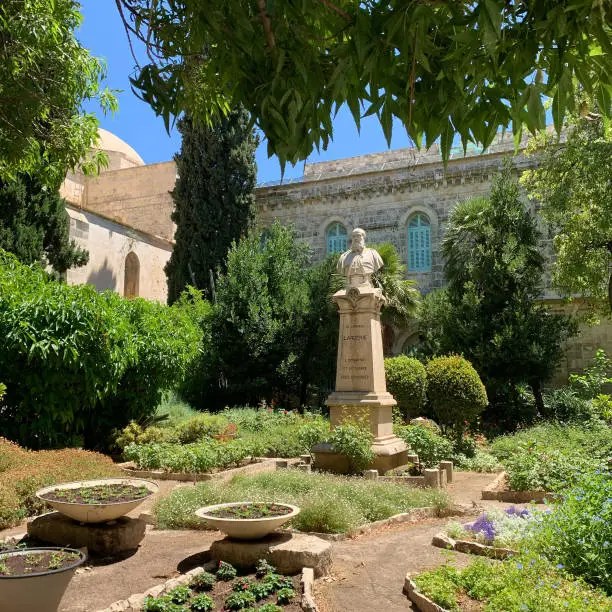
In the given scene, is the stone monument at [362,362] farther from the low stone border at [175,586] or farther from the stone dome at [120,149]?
the stone dome at [120,149]

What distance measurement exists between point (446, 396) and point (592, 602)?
9406mm

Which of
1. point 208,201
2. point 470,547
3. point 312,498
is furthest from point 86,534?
point 208,201

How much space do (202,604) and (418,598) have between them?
1526 millimetres

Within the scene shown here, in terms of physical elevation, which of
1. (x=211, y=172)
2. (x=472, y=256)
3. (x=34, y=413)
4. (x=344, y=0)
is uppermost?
(x=211, y=172)

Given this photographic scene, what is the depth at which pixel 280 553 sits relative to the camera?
4.82 meters

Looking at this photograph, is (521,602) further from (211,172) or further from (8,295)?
(211,172)

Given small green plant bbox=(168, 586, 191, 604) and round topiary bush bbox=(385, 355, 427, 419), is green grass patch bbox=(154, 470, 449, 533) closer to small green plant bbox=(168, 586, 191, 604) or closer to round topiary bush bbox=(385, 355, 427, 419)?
small green plant bbox=(168, 586, 191, 604)

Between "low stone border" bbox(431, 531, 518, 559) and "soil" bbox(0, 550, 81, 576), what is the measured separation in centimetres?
336

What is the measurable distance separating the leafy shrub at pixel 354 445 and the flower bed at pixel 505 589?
4.76m

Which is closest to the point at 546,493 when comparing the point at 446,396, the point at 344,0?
the point at 446,396

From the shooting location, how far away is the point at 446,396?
1280 cm

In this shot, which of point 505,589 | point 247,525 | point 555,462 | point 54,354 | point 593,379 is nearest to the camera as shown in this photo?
point 505,589

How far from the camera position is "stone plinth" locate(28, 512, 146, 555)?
17.9ft

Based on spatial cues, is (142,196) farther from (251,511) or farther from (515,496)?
(251,511)
